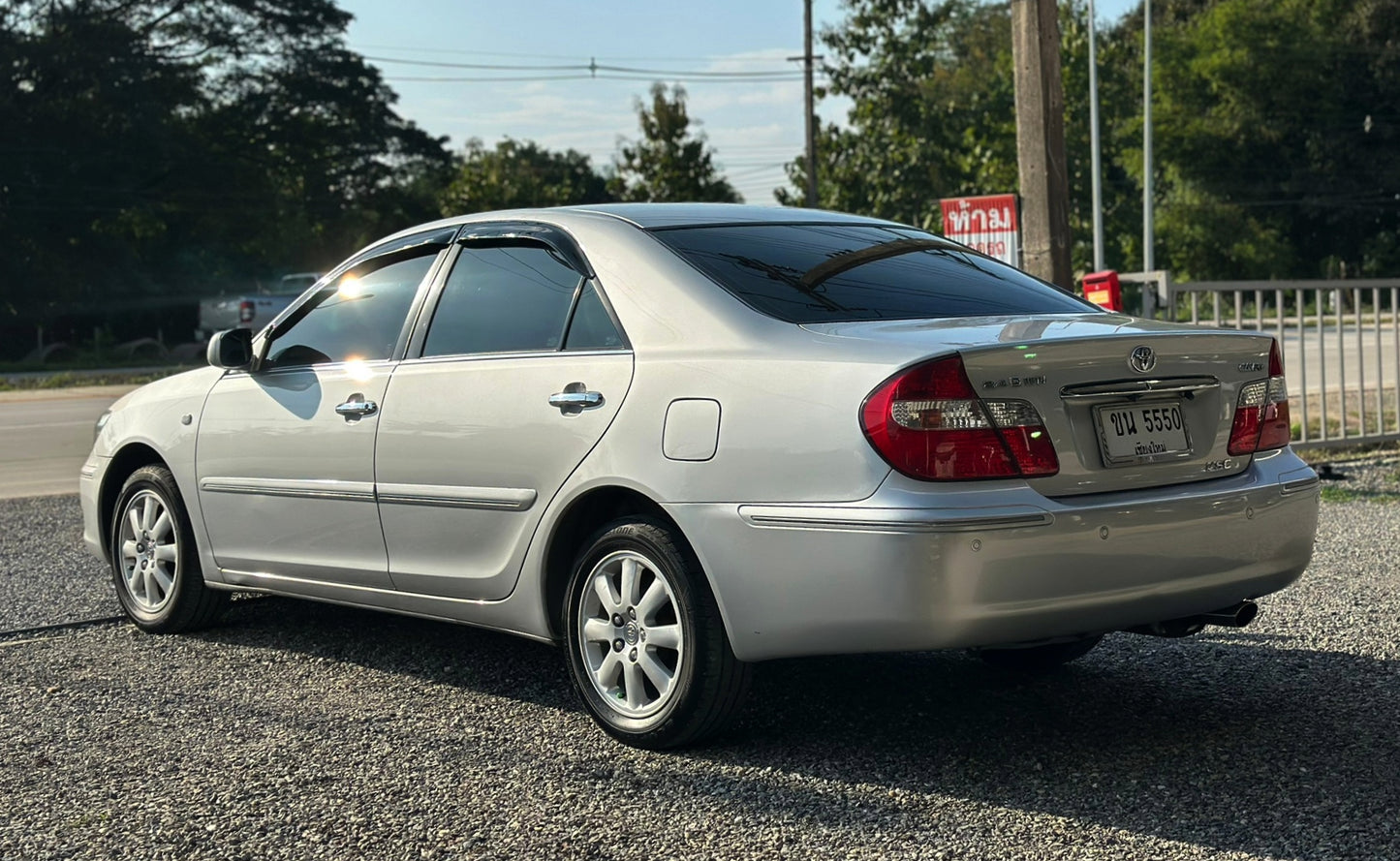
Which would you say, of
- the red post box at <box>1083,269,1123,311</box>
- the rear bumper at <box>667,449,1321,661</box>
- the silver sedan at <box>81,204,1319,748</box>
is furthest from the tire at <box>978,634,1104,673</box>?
the red post box at <box>1083,269,1123,311</box>

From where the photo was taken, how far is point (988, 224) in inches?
430

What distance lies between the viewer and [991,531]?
3.81m

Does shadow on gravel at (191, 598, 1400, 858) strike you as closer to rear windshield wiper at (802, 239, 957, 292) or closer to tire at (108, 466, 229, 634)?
tire at (108, 466, 229, 634)

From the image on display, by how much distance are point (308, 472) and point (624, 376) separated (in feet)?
5.06

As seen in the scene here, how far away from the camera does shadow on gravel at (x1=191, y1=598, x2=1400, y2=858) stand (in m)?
3.77

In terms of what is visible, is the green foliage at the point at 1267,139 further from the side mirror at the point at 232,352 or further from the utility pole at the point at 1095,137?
the side mirror at the point at 232,352

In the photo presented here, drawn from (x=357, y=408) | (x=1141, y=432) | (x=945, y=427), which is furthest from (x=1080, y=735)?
(x=357, y=408)

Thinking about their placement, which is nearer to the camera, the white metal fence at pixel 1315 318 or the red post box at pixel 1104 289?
the red post box at pixel 1104 289

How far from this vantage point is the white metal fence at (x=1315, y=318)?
34.8 ft

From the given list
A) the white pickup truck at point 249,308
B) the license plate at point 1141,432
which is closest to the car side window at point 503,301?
the license plate at point 1141,432

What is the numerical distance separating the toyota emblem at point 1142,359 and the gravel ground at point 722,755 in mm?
1032

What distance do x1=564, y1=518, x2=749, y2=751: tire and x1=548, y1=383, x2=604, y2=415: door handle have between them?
1.14 feet

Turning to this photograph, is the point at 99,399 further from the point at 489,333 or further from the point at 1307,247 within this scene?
the point at 1307,247

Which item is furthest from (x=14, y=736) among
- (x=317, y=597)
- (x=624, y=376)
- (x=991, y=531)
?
(x=991, y=531)
